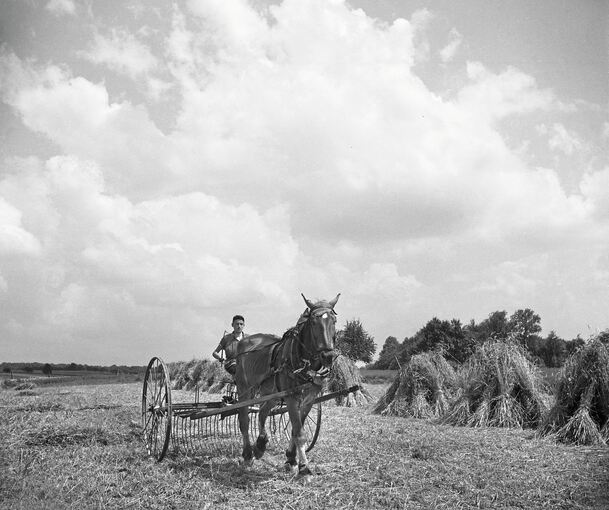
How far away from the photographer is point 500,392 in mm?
13070

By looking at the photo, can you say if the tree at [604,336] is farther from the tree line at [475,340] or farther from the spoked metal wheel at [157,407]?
the spoked metal wheel at [157,407]

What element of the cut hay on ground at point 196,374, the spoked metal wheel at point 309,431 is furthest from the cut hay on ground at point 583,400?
the cut hay on ground at point 196,374

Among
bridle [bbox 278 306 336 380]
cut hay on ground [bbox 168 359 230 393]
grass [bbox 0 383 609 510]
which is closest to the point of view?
grass [bbox 0 383 609 510]

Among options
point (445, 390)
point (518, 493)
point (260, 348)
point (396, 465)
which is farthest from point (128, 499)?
point (445, 390)

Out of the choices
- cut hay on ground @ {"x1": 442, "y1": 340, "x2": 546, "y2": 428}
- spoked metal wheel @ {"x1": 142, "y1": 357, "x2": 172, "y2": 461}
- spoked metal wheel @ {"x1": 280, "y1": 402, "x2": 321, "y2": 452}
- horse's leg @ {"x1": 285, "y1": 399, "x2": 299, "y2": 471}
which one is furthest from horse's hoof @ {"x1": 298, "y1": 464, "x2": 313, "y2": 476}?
cut hay on ground @ {"x1": 442, "y1": 340, "x2": 546, "y2": 428}

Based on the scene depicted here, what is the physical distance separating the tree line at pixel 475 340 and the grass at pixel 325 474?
12.9 feet

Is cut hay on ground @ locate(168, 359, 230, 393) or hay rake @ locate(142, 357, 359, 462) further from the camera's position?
cut hay on ground @ locate(168, 359, 230, 393)

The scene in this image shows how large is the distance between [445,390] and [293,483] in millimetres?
9791

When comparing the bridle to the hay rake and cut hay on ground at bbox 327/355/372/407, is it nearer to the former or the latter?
the hay rake

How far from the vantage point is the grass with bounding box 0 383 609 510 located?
646 centimetres

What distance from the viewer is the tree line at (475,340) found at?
1441 cm

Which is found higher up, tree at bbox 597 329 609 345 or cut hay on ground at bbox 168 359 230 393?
tree at bbox 597 329 609 345

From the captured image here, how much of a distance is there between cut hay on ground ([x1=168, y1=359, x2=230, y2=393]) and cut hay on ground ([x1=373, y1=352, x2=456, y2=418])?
1338 cm

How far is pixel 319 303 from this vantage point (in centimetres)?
768
